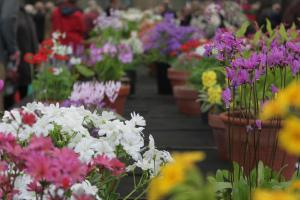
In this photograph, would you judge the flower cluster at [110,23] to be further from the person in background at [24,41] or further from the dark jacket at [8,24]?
the dark jacket at [8,24]

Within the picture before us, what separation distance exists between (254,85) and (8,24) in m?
3.61

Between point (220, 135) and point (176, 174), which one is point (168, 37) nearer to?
point (220, 135)

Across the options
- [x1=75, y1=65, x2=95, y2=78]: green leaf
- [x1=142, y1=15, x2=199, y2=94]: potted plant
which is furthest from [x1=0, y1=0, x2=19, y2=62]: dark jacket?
[x1=142, y1=15, x2=199, y2=94]: potted plant

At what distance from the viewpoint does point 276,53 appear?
7.43ft

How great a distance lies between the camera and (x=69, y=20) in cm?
850

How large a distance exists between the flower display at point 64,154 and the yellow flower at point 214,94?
2.04 m

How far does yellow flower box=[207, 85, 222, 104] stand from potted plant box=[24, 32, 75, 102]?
85 centimetres

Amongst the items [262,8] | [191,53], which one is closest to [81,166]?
[191,53]

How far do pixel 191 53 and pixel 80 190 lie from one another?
426 cm

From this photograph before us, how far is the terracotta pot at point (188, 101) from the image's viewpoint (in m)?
5.08

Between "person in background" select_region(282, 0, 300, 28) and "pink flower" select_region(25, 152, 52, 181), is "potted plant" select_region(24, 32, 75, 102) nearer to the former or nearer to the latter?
"person in background" select_region(282, 0, 300, 28)

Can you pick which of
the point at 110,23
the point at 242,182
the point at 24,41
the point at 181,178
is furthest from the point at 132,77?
the point at 181,178

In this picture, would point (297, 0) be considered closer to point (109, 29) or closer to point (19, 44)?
point (109, 29)

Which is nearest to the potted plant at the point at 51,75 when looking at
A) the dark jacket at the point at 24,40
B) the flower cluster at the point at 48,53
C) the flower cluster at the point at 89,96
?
the flower cluster at the point at 48,53
